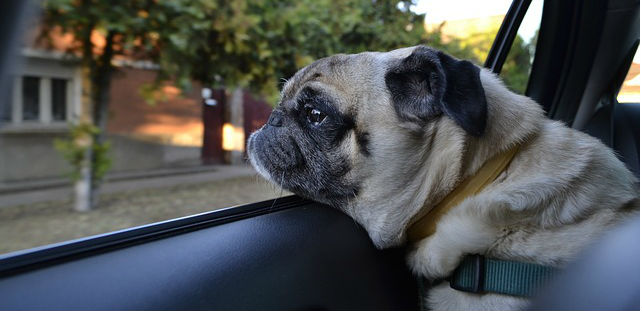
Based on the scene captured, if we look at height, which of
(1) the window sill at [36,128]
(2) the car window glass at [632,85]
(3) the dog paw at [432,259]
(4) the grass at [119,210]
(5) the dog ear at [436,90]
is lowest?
(3) the dog paw at [432,259]

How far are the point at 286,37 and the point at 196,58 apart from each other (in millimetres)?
662

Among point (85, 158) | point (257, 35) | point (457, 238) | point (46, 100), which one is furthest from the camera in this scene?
point (257, 35)

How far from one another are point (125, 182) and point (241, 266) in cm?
135

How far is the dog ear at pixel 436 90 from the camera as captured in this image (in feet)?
4.93

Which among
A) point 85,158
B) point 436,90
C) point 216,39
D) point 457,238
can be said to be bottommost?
point 457,238

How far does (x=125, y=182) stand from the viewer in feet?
8.09

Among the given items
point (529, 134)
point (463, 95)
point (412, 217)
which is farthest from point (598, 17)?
point (412, 217)

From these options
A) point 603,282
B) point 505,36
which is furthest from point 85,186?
point 505,36

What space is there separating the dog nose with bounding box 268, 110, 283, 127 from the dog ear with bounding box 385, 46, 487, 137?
1.54 ft

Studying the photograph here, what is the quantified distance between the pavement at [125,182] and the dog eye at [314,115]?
38 cm

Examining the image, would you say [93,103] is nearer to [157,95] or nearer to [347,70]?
[157,95]

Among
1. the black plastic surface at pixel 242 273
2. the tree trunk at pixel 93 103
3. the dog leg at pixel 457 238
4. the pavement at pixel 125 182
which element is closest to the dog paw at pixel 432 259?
the dog leg at pixel 457 238

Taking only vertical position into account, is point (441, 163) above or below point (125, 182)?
above

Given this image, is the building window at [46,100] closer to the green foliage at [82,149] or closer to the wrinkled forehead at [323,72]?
the green foliage at [82,149]
